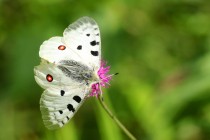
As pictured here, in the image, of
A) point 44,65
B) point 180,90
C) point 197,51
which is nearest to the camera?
point 44,65

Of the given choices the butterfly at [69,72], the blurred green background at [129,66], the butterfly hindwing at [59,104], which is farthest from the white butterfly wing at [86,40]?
the blurred green background at [129,66]

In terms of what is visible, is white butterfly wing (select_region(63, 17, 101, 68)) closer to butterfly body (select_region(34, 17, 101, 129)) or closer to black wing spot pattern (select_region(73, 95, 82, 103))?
butterfly body (select_region(34, 17, 101, 129))

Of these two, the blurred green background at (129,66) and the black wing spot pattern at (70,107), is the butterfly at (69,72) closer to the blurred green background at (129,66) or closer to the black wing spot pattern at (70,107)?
the black wing spot pattern at (70,107)

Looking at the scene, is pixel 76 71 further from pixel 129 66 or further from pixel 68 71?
pixel 129 66

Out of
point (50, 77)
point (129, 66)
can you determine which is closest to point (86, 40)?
point (50, 77)

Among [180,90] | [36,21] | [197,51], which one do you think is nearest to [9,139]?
[36,21]

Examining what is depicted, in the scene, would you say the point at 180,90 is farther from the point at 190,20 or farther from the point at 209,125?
the point at 190,20

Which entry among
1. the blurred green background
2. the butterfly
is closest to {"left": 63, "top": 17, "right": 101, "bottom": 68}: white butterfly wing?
the butterfly
